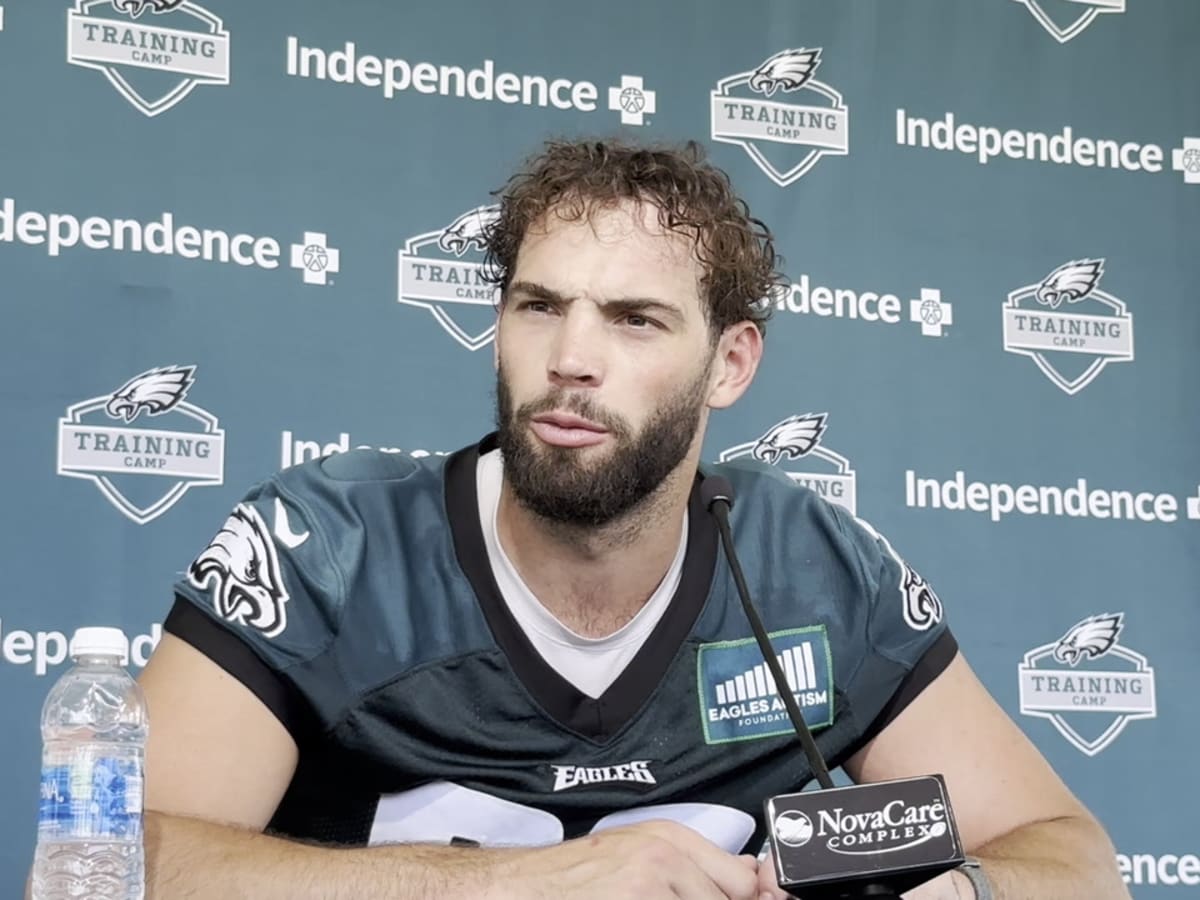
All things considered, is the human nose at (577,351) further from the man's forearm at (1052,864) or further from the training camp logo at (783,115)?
the training camp logo at (783,115)

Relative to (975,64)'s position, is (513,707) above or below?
below

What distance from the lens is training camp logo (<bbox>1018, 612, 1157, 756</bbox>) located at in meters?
2.78

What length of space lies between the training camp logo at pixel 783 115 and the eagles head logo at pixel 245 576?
4.67 ft

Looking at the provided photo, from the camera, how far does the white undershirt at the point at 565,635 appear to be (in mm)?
1721

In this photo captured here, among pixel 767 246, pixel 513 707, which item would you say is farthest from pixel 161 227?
pixel 513 707

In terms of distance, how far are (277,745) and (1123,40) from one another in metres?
2.23

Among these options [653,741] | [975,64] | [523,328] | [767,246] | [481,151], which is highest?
[975,64]

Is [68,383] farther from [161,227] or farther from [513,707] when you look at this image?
[513,707]

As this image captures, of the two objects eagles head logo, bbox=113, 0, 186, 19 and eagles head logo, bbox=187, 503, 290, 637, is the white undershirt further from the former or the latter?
eagles head logo, bbox=113, 0, 186, 19

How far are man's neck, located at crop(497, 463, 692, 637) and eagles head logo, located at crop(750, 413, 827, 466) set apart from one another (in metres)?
0.95

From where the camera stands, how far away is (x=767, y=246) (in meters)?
2.09

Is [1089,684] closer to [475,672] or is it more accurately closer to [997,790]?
[997,790]

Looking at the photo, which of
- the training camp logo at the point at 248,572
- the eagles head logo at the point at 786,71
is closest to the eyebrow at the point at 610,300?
the training camp logo at the point at 248,572

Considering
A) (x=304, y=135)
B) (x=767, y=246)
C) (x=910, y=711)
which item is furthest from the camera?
(x=304, y=135)
